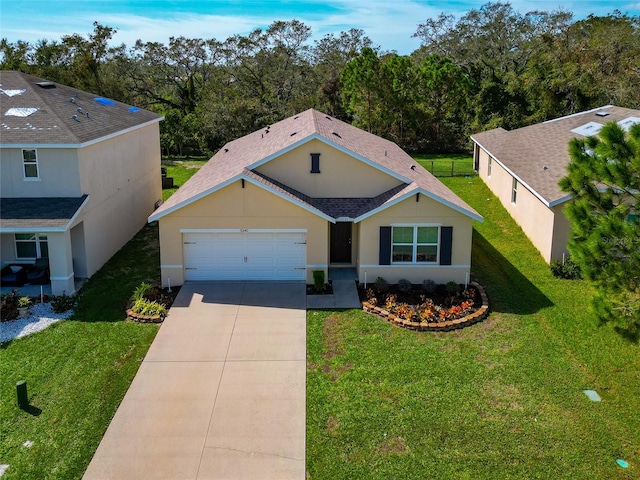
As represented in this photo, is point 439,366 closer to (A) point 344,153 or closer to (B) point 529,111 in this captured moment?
(A) point 344,153

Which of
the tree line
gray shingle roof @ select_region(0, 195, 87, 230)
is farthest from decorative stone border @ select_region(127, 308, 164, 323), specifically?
the tree line

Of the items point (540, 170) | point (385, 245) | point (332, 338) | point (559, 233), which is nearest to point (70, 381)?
point (332, 338)

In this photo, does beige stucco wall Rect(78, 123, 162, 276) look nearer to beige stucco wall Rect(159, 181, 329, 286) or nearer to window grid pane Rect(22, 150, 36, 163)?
window grid pane Rect(22, 150, 36, 163)

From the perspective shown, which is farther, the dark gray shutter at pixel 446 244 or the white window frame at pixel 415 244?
the white window frame at pixel 415 244

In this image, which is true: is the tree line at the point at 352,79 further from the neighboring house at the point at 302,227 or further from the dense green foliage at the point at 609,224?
the dense green foliage at the point at 609,224

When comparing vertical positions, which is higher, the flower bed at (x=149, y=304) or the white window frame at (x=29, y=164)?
the white window frame at (x=29, y=164)

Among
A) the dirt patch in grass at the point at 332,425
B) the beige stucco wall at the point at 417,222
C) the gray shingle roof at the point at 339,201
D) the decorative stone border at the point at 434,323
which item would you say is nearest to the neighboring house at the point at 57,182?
the gray shingle roof at the point at 339,201
